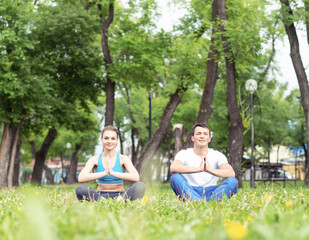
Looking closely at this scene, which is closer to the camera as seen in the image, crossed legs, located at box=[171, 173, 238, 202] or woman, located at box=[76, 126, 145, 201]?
crossed legs, located at box=[171, 173, 238, 202]

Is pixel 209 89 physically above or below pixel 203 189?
above

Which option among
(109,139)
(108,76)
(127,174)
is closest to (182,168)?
(127,174)

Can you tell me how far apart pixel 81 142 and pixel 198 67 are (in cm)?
1921

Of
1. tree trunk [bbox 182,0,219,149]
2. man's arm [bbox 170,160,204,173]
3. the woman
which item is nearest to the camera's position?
man's arm [bbox 170,160,204,173]

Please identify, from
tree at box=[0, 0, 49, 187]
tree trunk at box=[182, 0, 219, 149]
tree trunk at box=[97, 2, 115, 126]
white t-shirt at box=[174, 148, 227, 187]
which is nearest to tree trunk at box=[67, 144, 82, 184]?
tree trunk at box=[97, 2, 115, 126]

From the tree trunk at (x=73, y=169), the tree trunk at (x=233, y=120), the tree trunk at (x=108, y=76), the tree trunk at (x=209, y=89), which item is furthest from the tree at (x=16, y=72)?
the tree trunk at (x=73, y=169)

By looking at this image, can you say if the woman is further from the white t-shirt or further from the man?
the white t-shirt

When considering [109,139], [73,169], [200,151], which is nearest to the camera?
[109,139]

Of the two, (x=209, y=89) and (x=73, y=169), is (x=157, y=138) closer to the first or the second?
(x=209, y=89)

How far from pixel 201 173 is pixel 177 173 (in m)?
0.49

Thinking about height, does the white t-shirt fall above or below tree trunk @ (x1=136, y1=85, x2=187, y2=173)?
below

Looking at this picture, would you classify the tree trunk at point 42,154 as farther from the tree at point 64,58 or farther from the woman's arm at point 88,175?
the woman's arm at point 88,175

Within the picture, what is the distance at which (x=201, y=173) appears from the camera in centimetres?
686

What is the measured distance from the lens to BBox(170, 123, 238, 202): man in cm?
629
